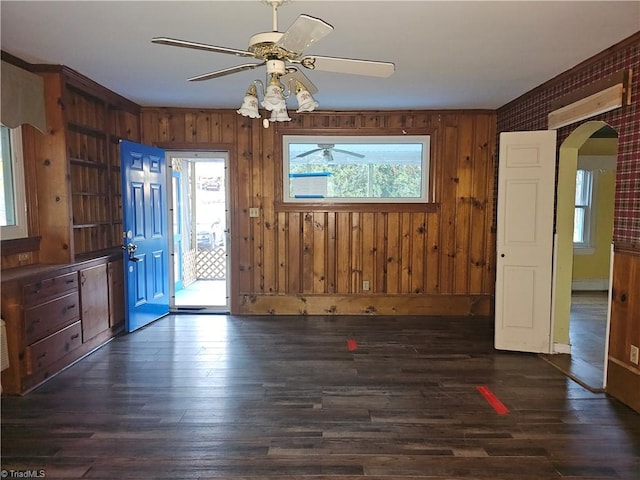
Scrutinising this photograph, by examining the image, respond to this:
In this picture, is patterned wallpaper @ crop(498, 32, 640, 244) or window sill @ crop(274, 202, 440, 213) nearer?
patterned wallpaper @ crop(498, 32, 640, 244)

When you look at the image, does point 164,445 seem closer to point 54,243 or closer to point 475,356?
point 54,243

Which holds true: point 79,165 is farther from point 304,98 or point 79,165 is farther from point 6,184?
point 304,98

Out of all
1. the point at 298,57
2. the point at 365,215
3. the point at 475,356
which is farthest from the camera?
the point at 365,215

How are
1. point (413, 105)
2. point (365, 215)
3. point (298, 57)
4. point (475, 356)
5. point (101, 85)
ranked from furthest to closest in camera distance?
1. point (365, 215)
2. point (413, 105)
3. point (101, 85)
4. point (475, 356)
5. point (298, 57)

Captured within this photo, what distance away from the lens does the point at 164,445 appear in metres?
2.54

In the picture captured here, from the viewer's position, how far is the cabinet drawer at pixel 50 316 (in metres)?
3.24

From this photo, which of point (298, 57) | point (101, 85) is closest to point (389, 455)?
point (298, 57)

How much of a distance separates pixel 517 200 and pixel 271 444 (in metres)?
3.01

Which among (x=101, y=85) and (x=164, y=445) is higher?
(x=101, y=85)

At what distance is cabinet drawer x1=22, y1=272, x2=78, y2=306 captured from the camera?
3.23 metres

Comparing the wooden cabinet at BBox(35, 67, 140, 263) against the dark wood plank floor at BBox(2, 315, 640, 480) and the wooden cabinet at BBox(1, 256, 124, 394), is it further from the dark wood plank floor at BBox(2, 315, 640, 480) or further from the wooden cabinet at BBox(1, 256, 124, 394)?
the dark wood plank floor at BBox(2, 315, 640, 480)

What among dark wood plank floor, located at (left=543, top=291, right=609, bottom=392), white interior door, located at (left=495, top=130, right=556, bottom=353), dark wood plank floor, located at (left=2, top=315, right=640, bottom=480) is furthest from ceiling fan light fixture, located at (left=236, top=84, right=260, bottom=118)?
dark wood plank floor, located at (left=543, top=291, right=609, bottom=392)

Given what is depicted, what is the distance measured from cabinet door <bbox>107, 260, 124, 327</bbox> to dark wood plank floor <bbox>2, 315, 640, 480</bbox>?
35 centimetres

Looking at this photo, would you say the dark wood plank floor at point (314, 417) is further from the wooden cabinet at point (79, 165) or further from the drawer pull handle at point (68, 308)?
the wooden cabinet at point (79, 165)
